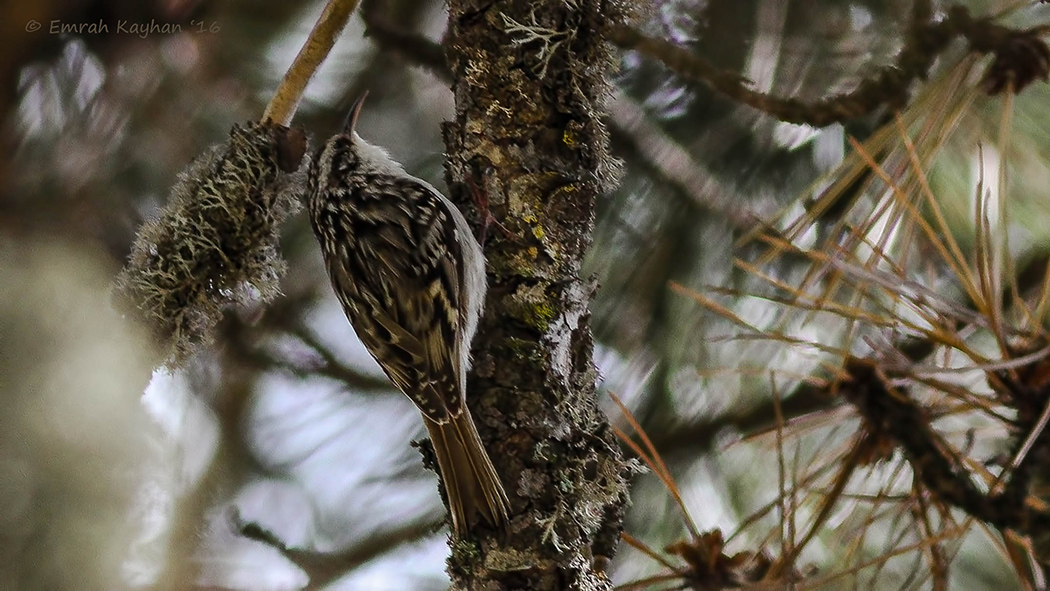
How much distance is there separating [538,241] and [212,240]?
1.56ft

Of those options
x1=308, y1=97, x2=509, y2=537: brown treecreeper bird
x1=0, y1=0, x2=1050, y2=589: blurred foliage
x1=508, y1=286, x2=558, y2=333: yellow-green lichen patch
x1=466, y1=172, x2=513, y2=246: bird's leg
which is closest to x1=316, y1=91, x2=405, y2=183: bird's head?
x1=308, y1=97, x2=509, y2=537: brown treecreeper bird

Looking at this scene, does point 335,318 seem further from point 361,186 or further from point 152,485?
point 152,485

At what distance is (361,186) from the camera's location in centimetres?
168

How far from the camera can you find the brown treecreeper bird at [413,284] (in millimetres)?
1218

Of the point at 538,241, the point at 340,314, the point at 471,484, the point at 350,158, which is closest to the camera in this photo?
the point at 471,484

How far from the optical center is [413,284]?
158cm

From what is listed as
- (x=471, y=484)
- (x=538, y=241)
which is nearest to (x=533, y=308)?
(x=538, y=241)

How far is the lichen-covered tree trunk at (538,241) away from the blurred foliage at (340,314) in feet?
0.54

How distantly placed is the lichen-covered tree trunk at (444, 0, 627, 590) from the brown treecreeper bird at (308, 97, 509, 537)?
41 millimetres

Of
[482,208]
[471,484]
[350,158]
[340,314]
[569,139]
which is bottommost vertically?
[340,314]

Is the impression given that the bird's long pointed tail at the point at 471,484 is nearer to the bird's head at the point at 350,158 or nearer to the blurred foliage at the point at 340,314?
the blurred foliage at the point at 340,314

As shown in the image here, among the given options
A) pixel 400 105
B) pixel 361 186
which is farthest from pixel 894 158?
pixel 400 105

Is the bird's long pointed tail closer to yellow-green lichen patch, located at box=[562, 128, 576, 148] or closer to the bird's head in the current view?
yellow-green lichen patch, located at box=[562, 128, 576, 148]

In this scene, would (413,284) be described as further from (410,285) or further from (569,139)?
(569,139)
